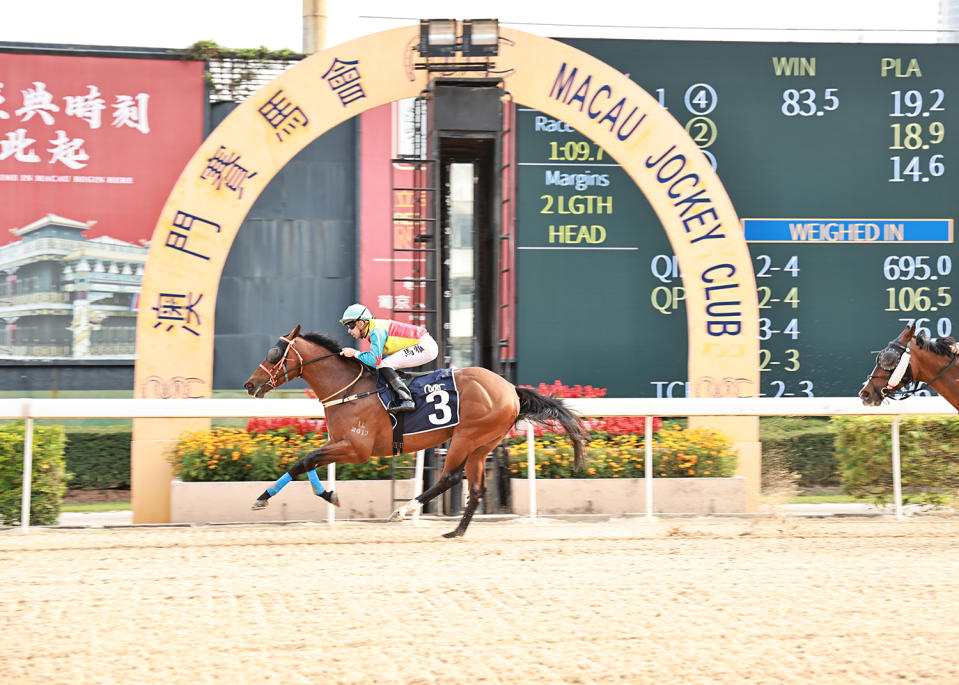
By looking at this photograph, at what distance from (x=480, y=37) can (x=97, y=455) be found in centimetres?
463

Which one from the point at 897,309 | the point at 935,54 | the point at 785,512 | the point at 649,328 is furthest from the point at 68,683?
the point at 935,54

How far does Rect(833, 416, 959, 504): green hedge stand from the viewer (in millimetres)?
6906

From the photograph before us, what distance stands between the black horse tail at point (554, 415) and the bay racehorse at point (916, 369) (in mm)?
1751

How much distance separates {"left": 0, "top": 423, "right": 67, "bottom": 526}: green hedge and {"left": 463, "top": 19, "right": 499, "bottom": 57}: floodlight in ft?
11.5

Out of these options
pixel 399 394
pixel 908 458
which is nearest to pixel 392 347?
pixel 399 394

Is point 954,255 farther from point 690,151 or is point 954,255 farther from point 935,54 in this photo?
point 690,151

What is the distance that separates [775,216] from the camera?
9.34 m

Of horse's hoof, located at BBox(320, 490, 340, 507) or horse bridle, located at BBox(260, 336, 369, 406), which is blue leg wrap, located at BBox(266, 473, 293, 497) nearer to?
horse's hoof, located at BBox(320, 490, 340, 507)

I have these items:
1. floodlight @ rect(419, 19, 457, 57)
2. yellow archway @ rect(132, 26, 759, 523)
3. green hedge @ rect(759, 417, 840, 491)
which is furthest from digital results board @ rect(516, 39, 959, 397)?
floodlight @ rect(419, 19, 457, 57)

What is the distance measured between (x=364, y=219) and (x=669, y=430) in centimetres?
393

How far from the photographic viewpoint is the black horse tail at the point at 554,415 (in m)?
6.21

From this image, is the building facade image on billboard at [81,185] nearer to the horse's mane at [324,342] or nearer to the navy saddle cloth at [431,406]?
the horse's mane at [324,342]

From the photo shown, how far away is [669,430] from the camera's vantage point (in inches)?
290

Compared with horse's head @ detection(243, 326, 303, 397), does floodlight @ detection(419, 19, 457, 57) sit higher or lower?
higher
